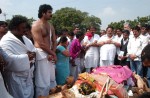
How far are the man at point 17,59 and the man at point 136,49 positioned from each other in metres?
4.12

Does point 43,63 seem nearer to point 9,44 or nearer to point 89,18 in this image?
point 9,44

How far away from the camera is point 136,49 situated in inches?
334

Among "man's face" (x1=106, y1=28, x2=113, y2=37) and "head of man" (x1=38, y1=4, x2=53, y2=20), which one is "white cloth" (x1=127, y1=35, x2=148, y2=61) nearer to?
"man's face" (x1=106, y1=28, x2=113, y2=37)

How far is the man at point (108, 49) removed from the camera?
28.3 feet

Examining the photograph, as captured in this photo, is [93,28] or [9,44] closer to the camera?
[9,44]

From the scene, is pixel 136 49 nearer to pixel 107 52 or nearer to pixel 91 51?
pixel 107 52

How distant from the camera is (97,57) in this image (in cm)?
881

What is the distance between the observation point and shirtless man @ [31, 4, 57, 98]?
5.56m

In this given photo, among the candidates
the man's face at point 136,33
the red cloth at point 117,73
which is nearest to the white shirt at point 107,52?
the man's face at point 136,33

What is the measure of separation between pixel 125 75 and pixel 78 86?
1.23 metres

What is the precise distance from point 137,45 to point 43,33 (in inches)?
142

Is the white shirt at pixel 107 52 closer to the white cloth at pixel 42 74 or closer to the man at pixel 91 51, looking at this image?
the man at pixel 91 51

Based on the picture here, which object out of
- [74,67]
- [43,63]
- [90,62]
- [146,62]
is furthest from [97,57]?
[146,62]

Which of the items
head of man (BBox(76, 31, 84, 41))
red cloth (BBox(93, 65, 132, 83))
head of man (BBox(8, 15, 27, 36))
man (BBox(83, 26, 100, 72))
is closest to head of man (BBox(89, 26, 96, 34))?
man (BBox(83, 26, 100, 72))
